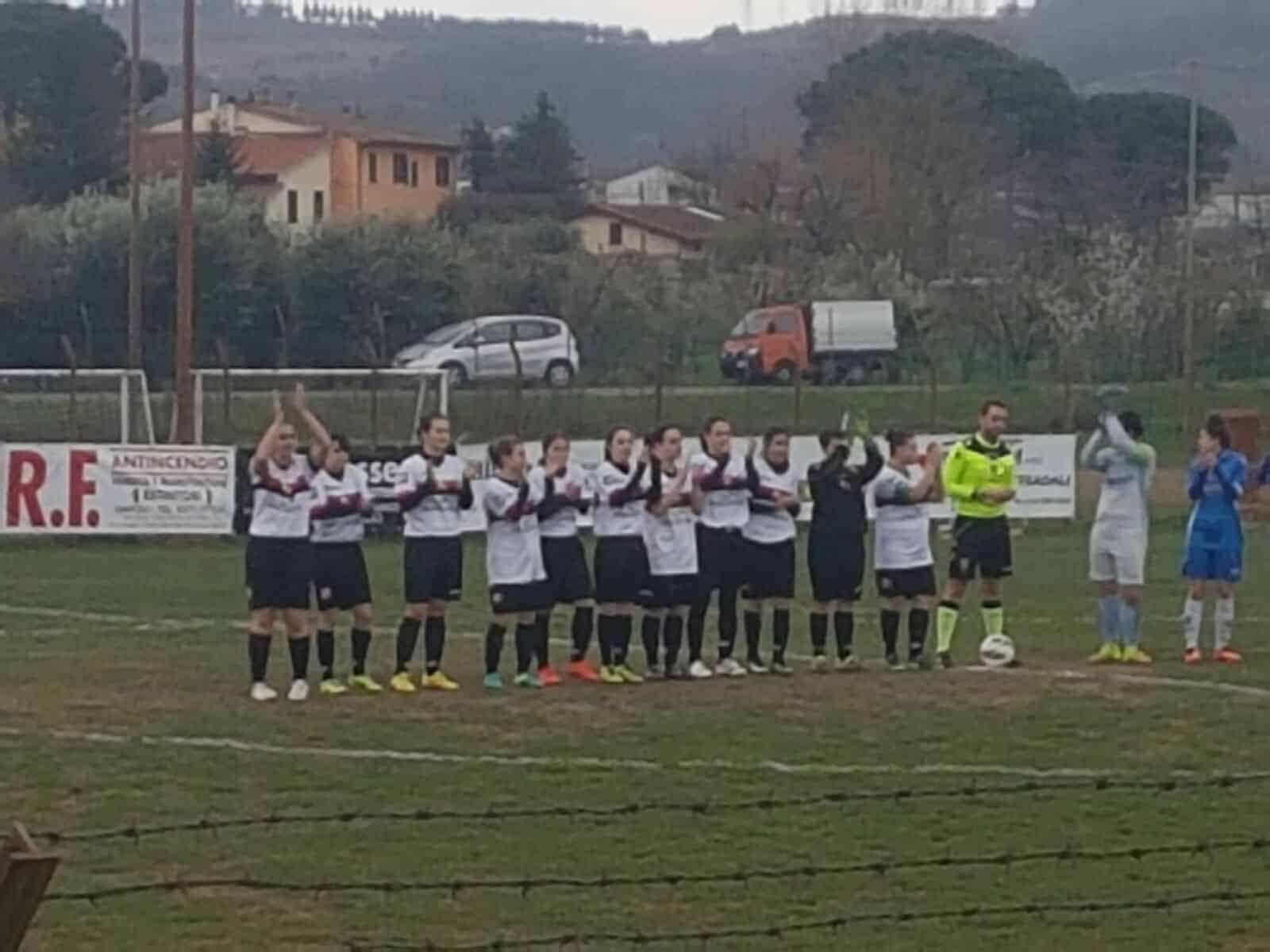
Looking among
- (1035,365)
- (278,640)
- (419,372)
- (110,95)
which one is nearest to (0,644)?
(278,640)

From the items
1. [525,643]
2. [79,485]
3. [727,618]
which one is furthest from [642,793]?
[79,485]

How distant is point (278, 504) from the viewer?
18.8m

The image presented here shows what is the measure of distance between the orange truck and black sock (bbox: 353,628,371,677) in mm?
35402

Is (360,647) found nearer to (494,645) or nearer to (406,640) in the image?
(406,640)

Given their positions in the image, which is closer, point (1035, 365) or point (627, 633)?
point (627, 633)

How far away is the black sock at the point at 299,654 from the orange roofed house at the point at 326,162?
65.2 metres

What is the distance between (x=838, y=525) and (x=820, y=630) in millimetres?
880

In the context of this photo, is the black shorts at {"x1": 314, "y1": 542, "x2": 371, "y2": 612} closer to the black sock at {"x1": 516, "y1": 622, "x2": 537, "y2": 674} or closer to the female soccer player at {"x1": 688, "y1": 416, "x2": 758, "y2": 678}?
the black sock at {"x1": 516, "y1": 622, "x2": 537, "y2": 674}

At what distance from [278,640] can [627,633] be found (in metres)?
4.11

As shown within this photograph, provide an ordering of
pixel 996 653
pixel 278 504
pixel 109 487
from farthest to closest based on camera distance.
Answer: pixel 109 487
pixel 996 653
pixel 278 504

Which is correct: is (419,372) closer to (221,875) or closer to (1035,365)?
(1035,365)

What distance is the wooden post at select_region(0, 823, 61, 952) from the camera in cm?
650

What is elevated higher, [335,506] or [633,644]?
[335,506]

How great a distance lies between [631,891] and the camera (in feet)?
41.0
